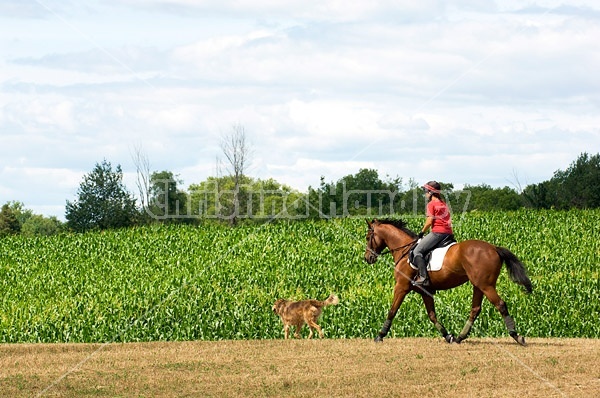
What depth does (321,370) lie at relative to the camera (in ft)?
42.4

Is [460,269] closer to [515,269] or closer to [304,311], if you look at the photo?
[515,269]

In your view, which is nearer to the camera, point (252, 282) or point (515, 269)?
point (515, 269)

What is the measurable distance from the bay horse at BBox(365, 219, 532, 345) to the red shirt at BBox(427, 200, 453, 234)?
1.32 ft

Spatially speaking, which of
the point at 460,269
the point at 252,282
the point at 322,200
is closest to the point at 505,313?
the point at 460,269

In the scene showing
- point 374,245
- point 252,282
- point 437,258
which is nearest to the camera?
point 437,258

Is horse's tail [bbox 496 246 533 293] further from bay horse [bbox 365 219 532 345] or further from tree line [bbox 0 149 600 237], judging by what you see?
tree line [bbox 0 149 600 237]

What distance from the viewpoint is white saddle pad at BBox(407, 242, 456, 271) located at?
52.3 ft

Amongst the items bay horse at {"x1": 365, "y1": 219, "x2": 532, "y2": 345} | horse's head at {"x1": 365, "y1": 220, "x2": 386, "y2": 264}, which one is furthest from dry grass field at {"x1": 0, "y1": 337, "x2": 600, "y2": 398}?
horse's head at {"x1": 365, "y1": 220, "x2": 386, "y2": 264}

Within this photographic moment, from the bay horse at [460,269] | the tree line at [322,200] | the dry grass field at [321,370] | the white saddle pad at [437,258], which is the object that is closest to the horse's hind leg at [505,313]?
the bay horse at [460,269]

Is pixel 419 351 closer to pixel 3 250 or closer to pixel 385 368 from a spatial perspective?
pixel 385 368

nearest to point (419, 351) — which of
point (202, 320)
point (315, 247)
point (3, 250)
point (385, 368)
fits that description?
point (385, 368)

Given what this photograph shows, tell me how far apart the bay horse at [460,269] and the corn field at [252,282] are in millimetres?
3708

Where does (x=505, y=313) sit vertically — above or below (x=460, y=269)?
below

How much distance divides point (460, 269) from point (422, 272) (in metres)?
0.73
